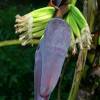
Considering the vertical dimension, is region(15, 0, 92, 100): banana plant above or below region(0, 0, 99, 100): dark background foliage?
above

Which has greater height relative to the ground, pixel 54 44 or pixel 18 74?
pixel 54 44

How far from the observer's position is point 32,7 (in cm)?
261

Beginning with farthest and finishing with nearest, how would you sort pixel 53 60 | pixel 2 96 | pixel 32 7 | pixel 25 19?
pixel 32 7 < pixel 2 96 < pixel 25 19 < pixel 53 60

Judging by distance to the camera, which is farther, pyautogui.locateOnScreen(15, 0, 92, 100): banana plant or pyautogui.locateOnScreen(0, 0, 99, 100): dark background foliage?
pyautogui.locateOnScreen(0, 0, 99, 100): dark background foliage

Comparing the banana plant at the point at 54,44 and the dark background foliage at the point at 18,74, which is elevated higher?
the banana plant at the point at 54,44

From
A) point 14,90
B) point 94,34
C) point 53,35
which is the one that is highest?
point 53,35

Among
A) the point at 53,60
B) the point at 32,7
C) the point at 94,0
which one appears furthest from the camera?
the point at 32,7

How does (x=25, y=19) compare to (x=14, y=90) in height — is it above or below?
above

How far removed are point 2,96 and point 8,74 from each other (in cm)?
11

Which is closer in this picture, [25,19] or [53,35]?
[53,35]

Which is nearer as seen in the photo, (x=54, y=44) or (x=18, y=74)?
(x=54, y=44)

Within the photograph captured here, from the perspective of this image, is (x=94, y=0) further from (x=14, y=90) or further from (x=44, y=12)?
(x=14, y=90)

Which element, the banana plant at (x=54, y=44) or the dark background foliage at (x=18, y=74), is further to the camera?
the dark background foliage at (x=18, y=74)

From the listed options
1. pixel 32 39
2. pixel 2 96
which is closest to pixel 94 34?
pixel 32 39
